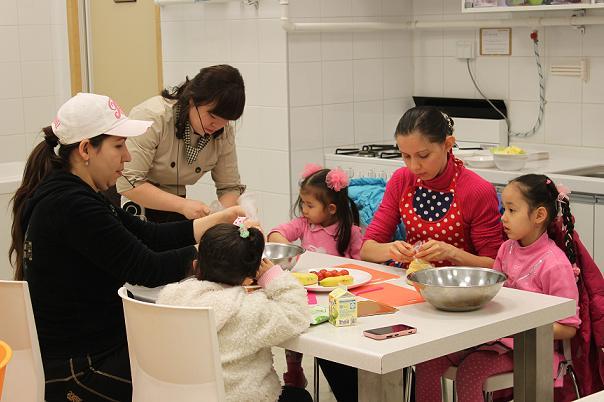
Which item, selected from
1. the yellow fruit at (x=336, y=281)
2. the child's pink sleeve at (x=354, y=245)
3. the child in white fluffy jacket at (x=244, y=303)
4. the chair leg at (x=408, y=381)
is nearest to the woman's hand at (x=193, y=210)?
the child's pink sleeve at (x=354, y=245)

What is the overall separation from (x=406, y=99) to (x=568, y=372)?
9.01 ft

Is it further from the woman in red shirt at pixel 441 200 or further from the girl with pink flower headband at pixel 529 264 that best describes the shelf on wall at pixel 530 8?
the girl with pink flower headband at pixel 529 264

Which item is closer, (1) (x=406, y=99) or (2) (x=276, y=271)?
(2) (x=276, y=271)

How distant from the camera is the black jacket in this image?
2.72 m

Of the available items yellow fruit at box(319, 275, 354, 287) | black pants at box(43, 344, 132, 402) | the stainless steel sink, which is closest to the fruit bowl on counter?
the stainless steel sink

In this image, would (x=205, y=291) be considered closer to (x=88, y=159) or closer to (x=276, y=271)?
(x=276, y=271)

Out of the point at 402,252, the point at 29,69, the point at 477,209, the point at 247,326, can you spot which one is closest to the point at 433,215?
the point at 477,209

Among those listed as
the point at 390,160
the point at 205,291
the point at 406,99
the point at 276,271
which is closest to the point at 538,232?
the point at 276,271

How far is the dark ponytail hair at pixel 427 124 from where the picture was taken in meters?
3.14

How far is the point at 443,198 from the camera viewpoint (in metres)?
3.22

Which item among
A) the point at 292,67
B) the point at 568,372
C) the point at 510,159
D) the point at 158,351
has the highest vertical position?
the point at 292,67

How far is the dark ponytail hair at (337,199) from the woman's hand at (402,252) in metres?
0.62

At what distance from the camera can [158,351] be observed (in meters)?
2.38

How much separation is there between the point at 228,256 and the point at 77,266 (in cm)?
49
